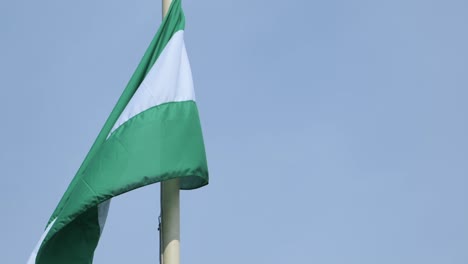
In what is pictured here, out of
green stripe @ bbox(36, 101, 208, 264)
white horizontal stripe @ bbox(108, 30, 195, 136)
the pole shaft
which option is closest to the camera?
the pole shaft

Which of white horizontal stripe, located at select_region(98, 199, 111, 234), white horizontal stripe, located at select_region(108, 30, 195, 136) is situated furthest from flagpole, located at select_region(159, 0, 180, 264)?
white horizontal stripe, located at select_region(98, 199, 111, 234)

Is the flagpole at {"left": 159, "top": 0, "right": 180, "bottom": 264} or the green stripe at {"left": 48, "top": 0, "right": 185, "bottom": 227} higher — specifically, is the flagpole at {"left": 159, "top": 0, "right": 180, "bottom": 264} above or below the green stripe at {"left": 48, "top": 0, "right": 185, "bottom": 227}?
below

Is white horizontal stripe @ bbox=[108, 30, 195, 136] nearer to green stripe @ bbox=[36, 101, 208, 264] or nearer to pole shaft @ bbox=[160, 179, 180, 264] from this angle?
green stripe @ bbox=[36, 101, 208, 264]

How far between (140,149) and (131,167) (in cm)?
28

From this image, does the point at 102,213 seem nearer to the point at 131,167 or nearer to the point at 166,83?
the point at 131,167

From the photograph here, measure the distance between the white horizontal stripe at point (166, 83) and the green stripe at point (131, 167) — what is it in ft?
0.32

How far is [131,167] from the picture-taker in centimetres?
933

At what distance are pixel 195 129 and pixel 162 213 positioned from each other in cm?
113

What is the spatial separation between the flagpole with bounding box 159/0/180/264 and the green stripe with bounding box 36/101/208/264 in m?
0.26

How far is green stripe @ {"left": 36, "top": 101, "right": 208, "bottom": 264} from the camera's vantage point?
364 inches

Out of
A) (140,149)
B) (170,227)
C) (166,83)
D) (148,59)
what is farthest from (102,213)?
(148,59)

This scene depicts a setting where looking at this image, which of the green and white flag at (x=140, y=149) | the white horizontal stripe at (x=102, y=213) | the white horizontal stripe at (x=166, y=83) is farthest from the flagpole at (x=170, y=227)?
the white horizontal stripe at (x=102, y=213)

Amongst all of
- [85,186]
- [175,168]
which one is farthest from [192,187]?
[85,186]

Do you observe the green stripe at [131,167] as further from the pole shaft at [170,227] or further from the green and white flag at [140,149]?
the pole shaft at [170,227]
